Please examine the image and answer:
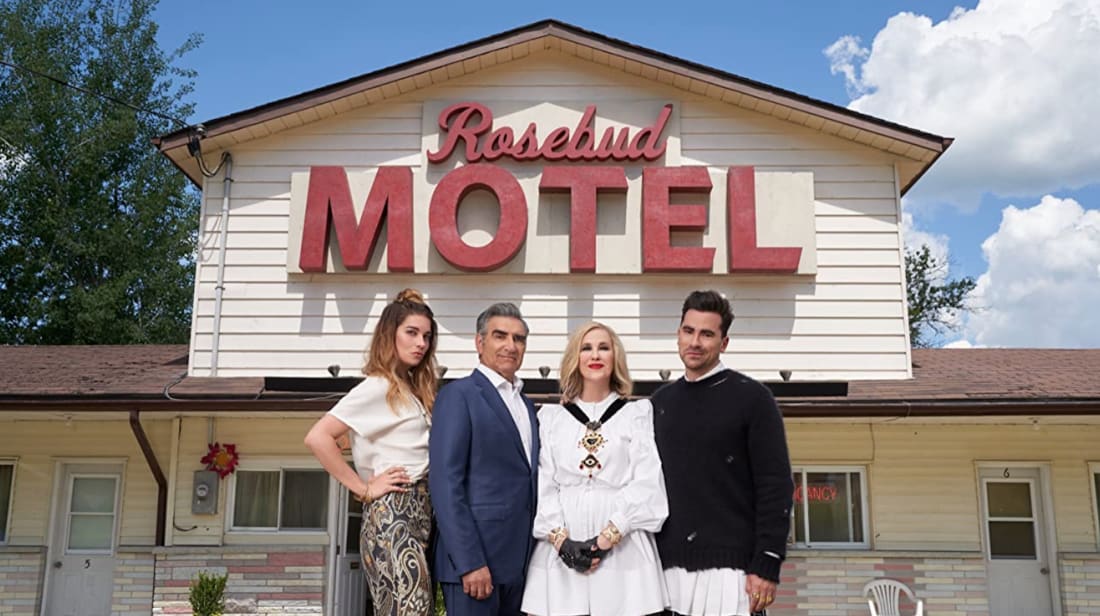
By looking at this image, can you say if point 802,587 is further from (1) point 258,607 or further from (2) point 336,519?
(1) point 258,607

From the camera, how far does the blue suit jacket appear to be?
10.9 feet

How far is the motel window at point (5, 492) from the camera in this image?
32.0 ft

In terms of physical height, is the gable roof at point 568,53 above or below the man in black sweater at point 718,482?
above

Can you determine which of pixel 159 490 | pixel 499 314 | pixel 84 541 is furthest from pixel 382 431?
pixel 84 541

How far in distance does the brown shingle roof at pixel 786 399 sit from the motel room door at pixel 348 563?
1.57 metres

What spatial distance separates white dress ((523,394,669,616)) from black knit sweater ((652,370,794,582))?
0.07m

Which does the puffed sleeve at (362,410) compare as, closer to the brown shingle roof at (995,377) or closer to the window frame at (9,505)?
the brown shingle roof at (995,377)

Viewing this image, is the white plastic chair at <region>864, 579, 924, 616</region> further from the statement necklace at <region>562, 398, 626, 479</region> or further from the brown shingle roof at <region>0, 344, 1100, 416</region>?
the statement necklace at <region>562, 398, 626, 479</region>

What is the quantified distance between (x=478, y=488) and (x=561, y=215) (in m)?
5.99

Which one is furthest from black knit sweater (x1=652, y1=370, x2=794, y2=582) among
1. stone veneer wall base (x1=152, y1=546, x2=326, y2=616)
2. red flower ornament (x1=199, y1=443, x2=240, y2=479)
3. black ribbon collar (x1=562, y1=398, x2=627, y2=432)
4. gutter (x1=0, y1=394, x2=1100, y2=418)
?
red flower ornament (x1=199, y1=443, x2=240, y2=479)

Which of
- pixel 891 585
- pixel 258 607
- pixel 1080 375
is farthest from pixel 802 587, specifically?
pixel 258 607

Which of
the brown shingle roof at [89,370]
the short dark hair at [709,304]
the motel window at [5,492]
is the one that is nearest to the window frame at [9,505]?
the motel window at [5,492]

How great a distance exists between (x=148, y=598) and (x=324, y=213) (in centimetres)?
405

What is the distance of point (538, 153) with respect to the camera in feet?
30.2
